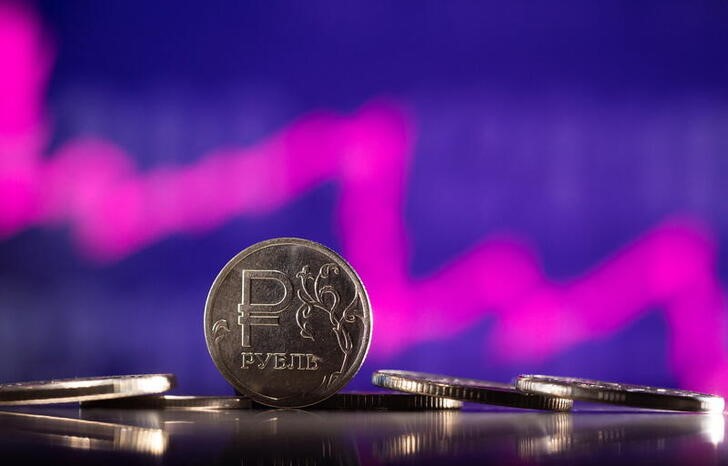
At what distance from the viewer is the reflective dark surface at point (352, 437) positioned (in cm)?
171

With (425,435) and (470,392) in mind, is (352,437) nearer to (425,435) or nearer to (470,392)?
(425,435)

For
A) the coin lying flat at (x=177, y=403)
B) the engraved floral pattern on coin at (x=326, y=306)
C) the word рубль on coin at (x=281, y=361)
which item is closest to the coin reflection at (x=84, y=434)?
the coin lying flat at (x=177, y=403)

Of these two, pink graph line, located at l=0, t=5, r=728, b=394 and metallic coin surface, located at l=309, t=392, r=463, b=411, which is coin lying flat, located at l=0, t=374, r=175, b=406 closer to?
metallic coin surface, located at l=309, t=392, r=463, b=411

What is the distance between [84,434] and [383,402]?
1.05m

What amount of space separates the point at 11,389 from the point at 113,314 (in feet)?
4.63

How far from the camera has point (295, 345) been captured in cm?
267

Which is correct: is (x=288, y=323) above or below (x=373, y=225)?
below

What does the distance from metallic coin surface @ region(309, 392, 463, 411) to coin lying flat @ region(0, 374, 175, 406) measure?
0.57 m

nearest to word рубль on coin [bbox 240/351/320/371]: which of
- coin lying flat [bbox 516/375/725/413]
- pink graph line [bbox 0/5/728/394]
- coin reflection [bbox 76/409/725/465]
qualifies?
coin reflection [bbox 76/409/725/465]

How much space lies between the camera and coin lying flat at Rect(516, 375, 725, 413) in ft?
8.34

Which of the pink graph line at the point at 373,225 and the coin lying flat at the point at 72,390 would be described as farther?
the pink graph line at the point at 373,225

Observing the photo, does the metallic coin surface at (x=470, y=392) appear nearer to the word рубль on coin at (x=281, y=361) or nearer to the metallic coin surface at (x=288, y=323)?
the metallic coin surface at (x=288, y=323)

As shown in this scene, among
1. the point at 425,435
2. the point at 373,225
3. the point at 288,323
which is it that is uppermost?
the point at 373,225

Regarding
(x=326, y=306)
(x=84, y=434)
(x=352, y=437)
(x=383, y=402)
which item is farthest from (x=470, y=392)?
(x=84, y=434)
